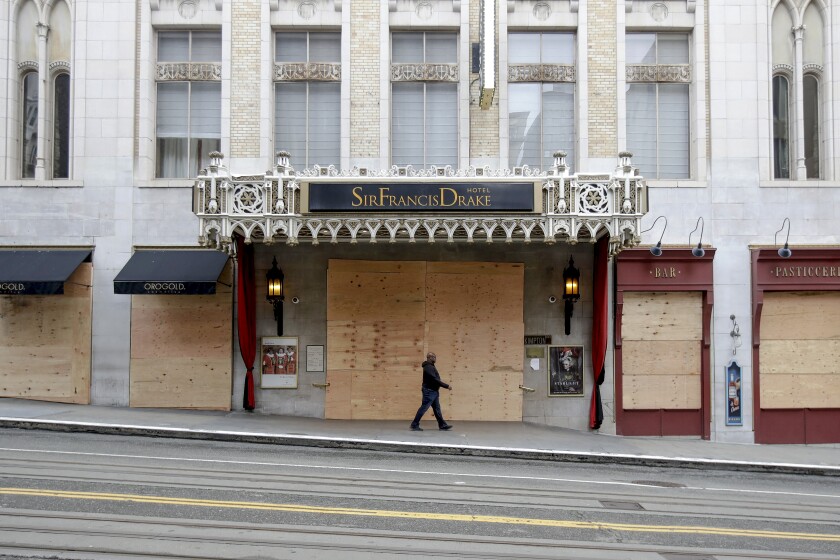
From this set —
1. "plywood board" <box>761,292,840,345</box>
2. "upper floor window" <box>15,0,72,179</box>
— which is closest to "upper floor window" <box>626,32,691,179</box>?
"plywood board" <box>761,292,840,345</box>

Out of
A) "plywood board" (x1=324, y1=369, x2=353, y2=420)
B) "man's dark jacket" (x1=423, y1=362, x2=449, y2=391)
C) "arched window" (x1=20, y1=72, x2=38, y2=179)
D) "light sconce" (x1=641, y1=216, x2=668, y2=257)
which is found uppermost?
"arched window" (x1=20, y1=72, x2=38, y2=179)

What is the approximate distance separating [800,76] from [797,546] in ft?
42.8

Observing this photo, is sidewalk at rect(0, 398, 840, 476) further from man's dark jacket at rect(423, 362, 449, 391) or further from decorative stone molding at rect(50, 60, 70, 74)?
decorative stone molding at rect(50, 60, 70, 74)

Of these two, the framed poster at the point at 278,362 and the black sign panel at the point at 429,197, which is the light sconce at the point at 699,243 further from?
the framed poster at the point at 278,362

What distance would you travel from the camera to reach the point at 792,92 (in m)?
18.5

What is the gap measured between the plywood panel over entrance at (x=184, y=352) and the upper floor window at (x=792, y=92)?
13.7 metres

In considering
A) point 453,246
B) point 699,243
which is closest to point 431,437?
point 453,246

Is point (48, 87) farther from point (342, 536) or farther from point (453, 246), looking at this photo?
point (342, 536)

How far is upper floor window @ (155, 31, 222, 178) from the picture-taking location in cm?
1859

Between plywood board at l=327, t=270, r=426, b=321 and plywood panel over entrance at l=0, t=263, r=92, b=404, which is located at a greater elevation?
plywood board at l=327, t=270, r=426, b=321

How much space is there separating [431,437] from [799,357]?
9252mm

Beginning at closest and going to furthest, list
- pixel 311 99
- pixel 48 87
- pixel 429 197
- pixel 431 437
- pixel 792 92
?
pixel 431 437 < pixel 429 197 < pixel 48 87 < pixel 792 92 < pixel 311 99

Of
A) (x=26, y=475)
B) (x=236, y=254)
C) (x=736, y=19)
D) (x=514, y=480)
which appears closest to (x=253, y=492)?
(x=26, y=475)

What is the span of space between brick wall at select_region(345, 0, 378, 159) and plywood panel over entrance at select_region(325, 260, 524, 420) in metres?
2.93
